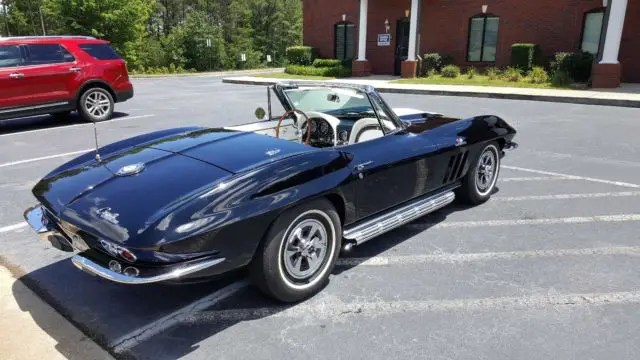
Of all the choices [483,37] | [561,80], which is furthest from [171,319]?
[483,37]

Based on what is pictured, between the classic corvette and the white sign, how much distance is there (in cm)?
2009

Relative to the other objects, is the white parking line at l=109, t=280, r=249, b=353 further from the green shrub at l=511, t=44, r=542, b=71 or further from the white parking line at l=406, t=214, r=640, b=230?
the green shrub at l=511, t=44, r=542, b=71

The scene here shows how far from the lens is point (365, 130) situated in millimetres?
4074

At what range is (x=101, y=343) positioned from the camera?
276cm

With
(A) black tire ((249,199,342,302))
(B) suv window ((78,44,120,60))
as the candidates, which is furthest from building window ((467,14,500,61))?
(A) black tire ((249,199,342,302))

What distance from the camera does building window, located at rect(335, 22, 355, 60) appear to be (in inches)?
1005

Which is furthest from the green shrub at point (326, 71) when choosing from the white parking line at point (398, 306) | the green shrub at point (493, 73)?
the white parking line at point (398, 306)

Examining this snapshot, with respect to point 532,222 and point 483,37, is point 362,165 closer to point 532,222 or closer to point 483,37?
point 532,222

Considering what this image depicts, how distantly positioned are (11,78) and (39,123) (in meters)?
1.43

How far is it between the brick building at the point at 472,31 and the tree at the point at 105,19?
14.8 meters

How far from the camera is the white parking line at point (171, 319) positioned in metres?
2.77

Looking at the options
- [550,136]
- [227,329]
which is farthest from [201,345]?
[550,136]

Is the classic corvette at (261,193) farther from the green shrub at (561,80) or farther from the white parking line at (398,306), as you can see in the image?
the green shrub at (561,80)

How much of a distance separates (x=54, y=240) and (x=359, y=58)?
827 inches
